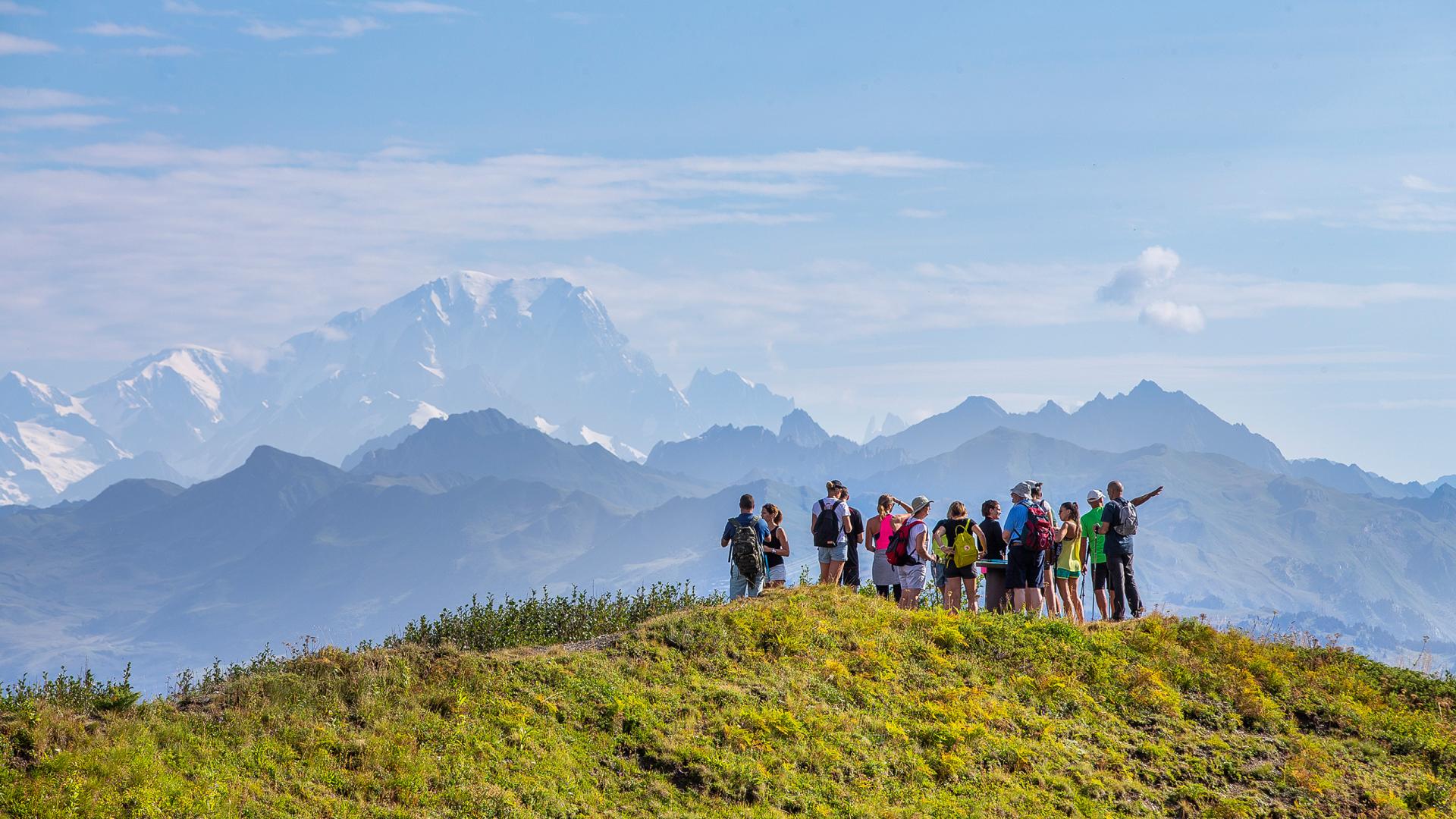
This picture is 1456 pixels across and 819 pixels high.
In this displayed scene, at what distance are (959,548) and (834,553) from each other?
2563mm

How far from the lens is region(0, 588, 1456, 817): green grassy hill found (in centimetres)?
1265

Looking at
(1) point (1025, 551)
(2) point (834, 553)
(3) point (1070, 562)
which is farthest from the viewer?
(2) point (834, 553)

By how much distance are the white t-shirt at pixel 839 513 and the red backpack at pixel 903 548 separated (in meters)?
1.11

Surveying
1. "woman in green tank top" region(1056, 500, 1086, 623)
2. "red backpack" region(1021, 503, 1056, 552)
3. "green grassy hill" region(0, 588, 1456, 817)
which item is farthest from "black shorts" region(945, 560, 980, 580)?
"woman in green tank top" region(1056, 500, 1086, 623)

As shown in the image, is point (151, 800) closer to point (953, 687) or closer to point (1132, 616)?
point (953, 687)

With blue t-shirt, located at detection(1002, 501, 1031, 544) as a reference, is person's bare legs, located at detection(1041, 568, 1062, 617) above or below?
below

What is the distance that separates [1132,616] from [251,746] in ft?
58.7

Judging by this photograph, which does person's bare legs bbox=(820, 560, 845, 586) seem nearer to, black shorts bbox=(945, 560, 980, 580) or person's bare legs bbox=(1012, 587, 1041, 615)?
black shorts bbox=(945, 560, 980, 580)

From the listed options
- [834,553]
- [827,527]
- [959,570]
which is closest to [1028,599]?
[959,570]

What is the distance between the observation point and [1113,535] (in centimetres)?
2367

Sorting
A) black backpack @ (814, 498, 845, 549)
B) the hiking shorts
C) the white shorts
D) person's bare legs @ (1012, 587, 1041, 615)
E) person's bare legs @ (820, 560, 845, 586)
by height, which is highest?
black backpack @ (814, 498, 845, 549)

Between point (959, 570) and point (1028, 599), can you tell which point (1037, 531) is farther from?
point (959, 570)

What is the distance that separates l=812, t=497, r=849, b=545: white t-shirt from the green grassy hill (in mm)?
1748

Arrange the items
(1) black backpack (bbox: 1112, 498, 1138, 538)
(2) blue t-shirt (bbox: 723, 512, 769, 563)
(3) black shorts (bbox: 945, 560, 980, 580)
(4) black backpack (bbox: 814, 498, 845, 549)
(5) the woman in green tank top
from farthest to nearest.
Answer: (1) black backpack (bbox: 1112, 498, 1138, 538) < (4) black backpack (bbox: 814, 498, 845, 549) < (5) the woman in green tank top < (3) black shorts (bbox: 945, 560, 980, 580) < (2) blue t-shirt (bbox: 723, 512, 769, 563)
